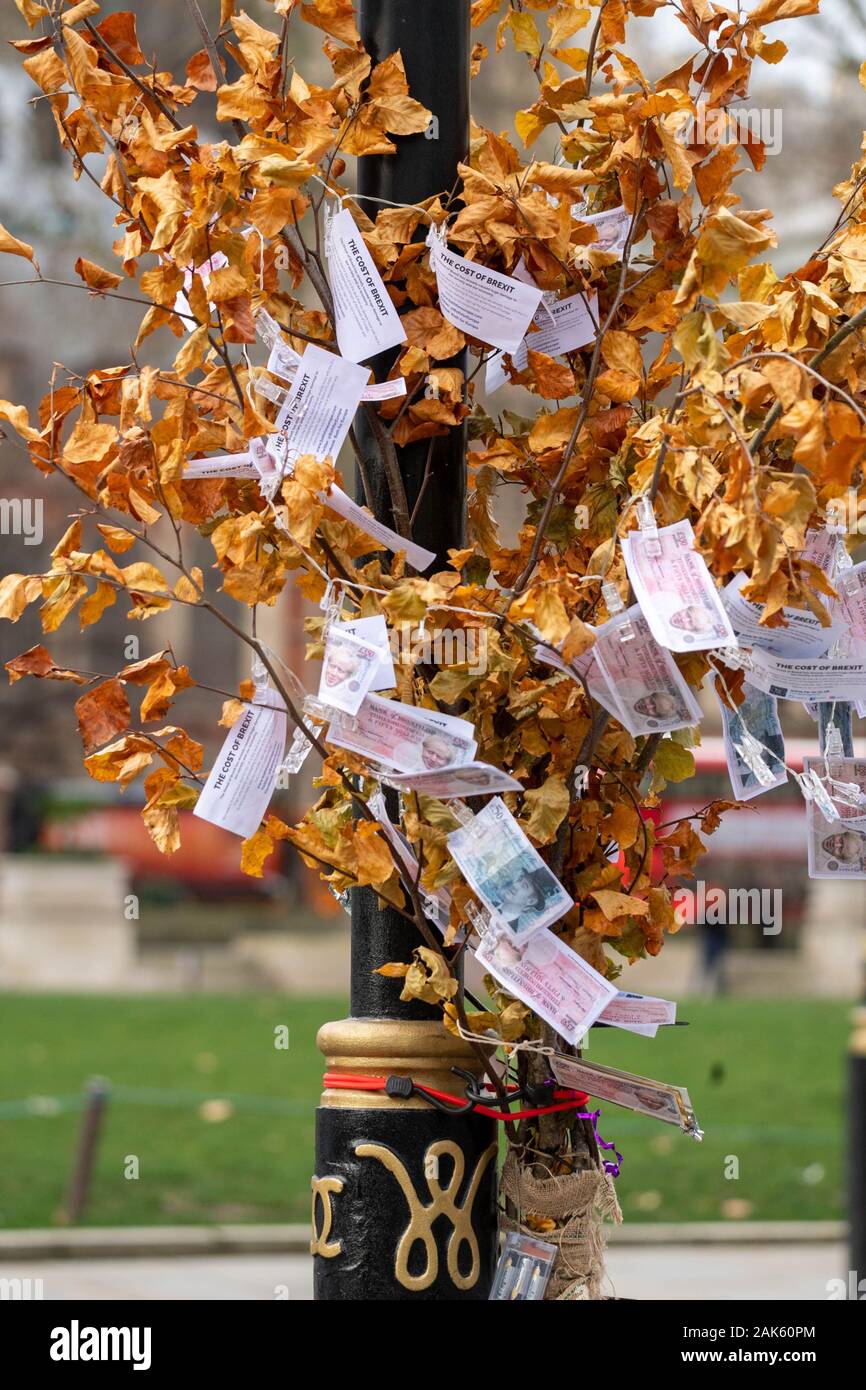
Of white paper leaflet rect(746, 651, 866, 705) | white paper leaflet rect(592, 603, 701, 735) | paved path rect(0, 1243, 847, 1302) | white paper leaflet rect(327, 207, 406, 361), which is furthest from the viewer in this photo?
paved path rect(0, 1243, 847, 1302)

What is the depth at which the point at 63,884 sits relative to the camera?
25281 mm

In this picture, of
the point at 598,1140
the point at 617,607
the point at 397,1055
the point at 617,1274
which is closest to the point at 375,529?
the point at 617,607

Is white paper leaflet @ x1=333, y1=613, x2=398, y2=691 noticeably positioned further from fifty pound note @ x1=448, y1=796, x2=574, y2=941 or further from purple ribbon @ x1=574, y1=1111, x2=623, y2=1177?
purple ribbon @ x1=574, y1=1111, x2=623, y2=1177

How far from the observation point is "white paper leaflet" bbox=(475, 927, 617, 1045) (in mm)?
2285

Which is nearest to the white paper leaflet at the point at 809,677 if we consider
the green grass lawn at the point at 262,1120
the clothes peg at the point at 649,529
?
the clothes peg at the point at 649,529

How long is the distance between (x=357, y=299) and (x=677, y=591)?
2.22 ft

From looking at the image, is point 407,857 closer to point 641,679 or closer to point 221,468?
point 641,679

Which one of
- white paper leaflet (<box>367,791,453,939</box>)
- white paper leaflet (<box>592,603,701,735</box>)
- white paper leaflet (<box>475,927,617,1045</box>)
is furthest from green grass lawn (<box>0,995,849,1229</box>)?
white paper leaflet (<box>592,603,701,735</box>)

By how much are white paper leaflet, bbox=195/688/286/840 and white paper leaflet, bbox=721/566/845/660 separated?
0.64 meters

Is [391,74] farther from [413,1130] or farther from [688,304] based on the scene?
[413,1130]

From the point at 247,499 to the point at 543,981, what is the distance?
83 centimetres

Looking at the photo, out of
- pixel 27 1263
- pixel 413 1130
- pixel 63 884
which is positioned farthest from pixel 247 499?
pixel 63 884

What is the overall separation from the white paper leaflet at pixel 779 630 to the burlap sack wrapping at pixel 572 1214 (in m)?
0.82

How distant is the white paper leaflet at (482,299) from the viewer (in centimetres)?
244
